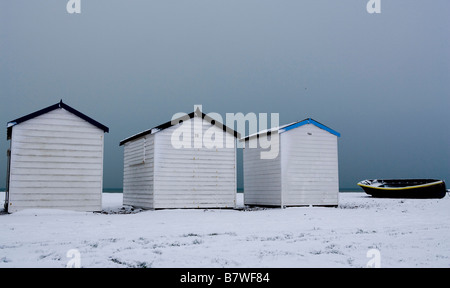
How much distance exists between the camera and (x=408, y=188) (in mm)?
29266

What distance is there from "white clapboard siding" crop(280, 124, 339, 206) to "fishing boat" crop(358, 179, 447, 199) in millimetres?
12514

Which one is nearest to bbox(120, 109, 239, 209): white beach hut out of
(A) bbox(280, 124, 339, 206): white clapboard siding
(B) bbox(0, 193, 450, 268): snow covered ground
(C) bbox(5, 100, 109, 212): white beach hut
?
(C) bbox(5, 100, 109, 212): white beach hut

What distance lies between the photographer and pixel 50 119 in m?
15.4

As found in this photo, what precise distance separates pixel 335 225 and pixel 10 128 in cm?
1232

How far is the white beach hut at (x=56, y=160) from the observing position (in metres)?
14.7

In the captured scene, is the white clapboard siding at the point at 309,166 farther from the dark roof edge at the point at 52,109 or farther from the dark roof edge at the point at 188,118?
the dark roof edge at the point at 52,109

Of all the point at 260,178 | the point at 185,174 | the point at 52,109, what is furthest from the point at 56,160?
the point at 260,178

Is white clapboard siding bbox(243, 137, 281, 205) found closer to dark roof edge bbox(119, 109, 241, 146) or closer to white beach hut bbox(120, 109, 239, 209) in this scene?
white beach hut bbox(120, 109, 239, 209)

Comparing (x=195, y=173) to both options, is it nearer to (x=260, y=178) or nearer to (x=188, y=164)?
(x=188, y=164)

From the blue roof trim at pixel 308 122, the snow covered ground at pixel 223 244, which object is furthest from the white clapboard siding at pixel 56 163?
the blue roof trim at pixel 308 122

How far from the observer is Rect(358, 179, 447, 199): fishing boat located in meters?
28.8

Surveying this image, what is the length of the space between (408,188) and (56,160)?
2444 centimetres

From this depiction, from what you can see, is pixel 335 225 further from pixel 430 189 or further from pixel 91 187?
pixel 430 189
